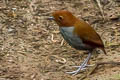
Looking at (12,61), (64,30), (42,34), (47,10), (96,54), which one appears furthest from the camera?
(47,10)

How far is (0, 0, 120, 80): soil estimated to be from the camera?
5445mm

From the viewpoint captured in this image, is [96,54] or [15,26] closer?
[96,54]

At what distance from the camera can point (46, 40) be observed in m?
6.46

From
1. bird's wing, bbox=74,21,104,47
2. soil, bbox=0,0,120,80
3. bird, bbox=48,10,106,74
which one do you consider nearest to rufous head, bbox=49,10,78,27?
bird, bbox=48,10,106,74

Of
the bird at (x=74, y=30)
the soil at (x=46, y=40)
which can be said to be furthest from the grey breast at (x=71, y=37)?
the soil at (x=46, y=40)

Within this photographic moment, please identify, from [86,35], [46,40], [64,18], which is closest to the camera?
[64,18]

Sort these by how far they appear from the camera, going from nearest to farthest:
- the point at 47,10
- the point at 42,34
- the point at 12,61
Result: the point at 12,61 < the point at 42,34 < the point at 47,10

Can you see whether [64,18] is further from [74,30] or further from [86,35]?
[86,35]

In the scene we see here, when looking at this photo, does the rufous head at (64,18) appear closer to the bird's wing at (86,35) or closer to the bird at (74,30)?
the bird at (74,30)

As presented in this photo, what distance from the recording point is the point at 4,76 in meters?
5.29

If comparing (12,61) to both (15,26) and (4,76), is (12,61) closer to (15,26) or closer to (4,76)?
Result: (4,76)

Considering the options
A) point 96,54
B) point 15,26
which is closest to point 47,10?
point 15,26

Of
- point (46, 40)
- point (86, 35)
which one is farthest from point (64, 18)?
point (46, 40)

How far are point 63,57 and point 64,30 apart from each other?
83 cm
